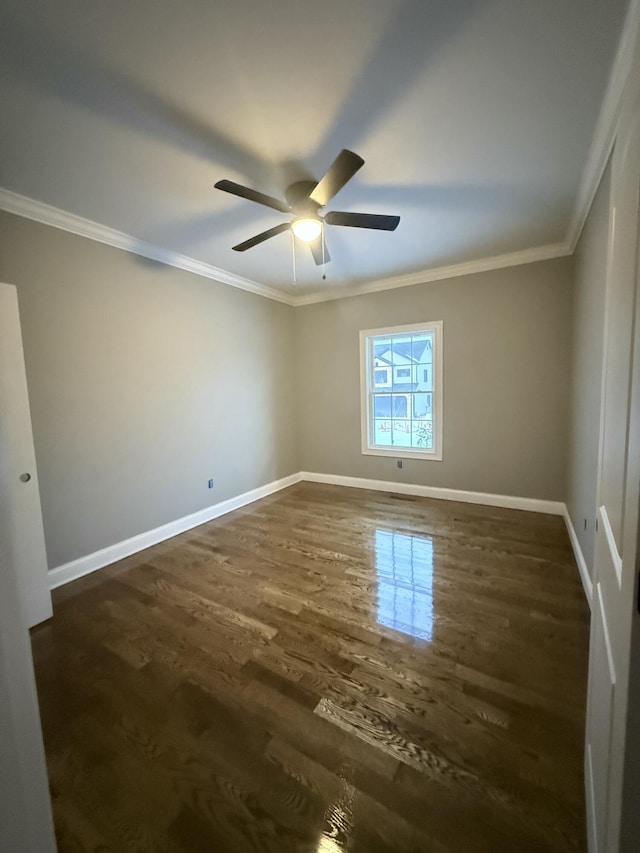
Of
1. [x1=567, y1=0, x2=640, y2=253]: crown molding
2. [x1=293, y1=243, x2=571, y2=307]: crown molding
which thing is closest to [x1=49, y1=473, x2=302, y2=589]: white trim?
[x1=293, y1=243, x2=571, y2=307]: crown molding

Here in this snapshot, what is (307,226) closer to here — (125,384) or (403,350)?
(125,384)

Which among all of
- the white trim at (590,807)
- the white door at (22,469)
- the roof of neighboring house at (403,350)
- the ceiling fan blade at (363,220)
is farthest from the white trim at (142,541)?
the white trim at (590,807)

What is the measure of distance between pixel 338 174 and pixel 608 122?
4.61 ft

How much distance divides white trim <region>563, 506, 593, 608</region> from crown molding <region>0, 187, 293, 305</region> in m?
4.08

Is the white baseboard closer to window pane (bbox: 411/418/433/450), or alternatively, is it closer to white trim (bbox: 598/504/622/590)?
window pane (bbox: 411/418/433/450)

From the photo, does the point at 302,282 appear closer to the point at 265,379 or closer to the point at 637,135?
the point at 265,379

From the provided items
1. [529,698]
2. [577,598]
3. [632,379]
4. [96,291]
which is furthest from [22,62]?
[577,598]

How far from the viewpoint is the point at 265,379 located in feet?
15.0

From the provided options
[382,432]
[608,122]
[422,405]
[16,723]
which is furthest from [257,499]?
[608,122]

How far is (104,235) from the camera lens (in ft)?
9.07

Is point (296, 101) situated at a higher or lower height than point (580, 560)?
higher

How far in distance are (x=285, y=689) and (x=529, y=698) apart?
1.10m

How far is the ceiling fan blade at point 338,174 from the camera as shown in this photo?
63.2 inches

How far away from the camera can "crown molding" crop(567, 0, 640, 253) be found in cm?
124
